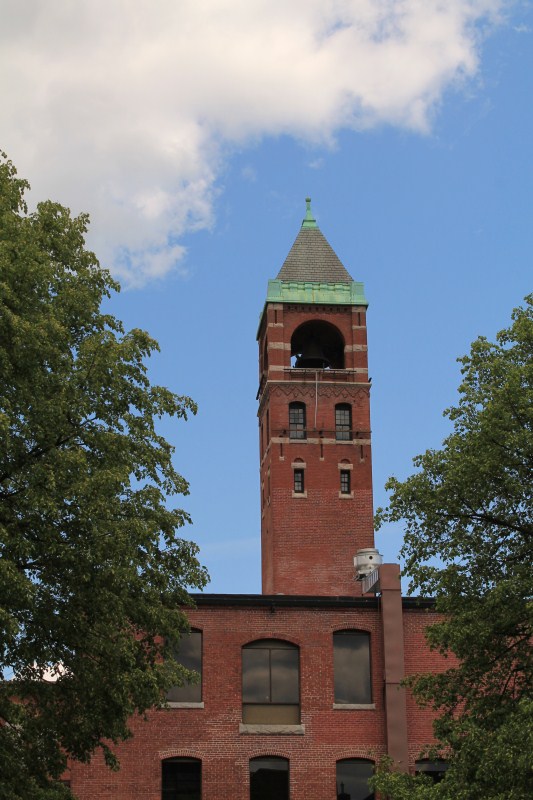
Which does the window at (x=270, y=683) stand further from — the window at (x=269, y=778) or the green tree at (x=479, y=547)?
the green tree at (x=479, y=547)

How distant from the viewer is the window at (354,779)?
34.6 meters

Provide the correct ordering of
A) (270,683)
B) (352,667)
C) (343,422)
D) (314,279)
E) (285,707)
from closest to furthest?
1. (285,707)
2. (270,683)
3. (352,667)
4. (343,422)
5. (314,279)

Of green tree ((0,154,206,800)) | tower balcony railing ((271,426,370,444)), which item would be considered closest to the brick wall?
green tree ((0,154,206,800))

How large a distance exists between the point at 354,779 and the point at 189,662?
6.10m

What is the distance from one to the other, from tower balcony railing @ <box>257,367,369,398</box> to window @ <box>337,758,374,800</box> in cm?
2780

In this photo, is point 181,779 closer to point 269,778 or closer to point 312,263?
point 269,778

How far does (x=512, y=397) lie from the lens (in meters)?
23.1

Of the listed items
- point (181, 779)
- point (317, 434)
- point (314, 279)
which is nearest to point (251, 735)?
point (181, 779)

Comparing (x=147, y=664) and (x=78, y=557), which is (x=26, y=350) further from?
(x=147, y=664)

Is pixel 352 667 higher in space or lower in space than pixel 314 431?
lower

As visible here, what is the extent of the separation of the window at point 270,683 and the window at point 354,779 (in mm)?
1985

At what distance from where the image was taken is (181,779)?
112 ft

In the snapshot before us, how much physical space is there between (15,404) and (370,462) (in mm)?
39190

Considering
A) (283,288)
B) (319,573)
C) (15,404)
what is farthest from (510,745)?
(283,288)
